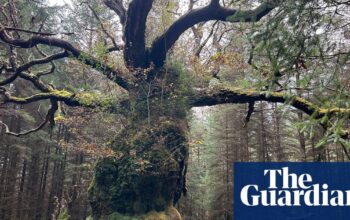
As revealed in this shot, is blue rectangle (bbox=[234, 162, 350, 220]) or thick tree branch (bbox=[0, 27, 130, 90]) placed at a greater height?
thick tree branch (bbox=[0, 27, 130, 90])

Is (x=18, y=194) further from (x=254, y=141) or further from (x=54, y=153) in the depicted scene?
(x=254, y=141)

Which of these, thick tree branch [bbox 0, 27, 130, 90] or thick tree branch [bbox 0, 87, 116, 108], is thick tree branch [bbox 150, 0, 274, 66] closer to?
thick tree branch [bbox 0, 27, 130, 90]

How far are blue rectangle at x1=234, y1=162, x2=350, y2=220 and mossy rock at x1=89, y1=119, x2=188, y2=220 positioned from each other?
180cm

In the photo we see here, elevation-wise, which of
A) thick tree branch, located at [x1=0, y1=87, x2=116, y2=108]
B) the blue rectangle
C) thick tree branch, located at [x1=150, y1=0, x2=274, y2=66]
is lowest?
the blue rectangle

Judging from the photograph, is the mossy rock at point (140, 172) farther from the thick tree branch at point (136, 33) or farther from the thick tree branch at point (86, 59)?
the thick tree branch at point (136, 33)

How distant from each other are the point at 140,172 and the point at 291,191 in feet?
11.9

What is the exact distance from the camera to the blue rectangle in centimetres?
782

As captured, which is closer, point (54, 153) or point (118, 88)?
point (118, 88)

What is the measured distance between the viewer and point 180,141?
9562 millimetres

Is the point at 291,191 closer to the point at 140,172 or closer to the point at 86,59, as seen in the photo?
the point at 140,172

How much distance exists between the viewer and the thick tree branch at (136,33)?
8.91 m

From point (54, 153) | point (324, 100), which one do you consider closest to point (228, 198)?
point (54, 153)

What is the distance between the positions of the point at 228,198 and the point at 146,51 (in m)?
11.6

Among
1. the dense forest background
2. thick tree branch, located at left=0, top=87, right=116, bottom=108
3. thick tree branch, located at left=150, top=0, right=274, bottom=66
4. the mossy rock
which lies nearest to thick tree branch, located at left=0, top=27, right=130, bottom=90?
the dense forest background
